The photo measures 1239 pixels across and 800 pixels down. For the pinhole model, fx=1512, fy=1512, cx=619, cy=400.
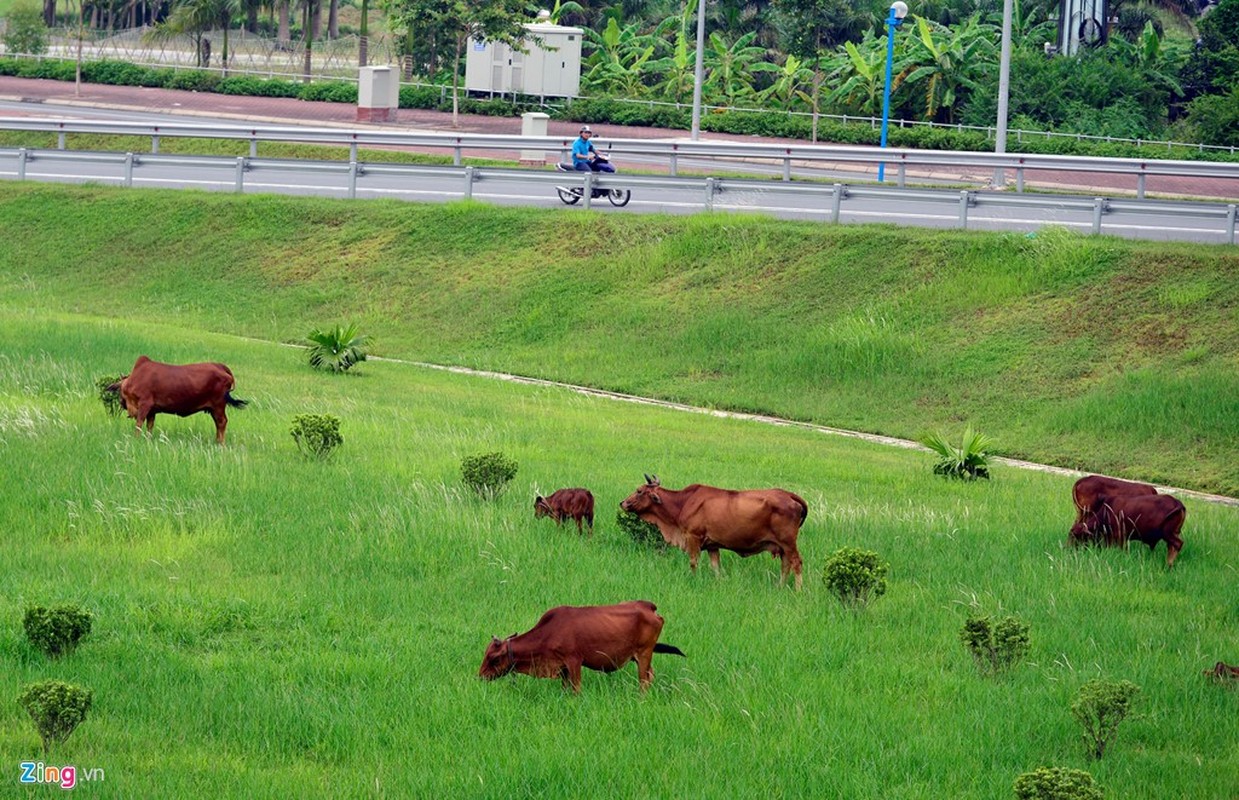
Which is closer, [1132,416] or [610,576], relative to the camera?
[610,576]

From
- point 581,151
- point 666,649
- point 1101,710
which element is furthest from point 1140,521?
point 581,151

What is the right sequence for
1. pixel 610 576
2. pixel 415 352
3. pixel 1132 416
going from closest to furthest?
pixel 610 576, pixel 1132 416, pixel 415 352

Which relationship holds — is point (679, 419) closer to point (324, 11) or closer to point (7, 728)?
point (7, 728)

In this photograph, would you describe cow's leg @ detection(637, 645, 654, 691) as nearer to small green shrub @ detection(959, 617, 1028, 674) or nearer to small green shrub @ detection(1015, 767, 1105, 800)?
small green shrub @ detection(959, 617, 1028, 674)

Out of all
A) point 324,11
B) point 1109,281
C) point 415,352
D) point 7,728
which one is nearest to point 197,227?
point 415,352

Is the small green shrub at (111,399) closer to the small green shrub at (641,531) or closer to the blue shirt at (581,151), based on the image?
the small green shrub at (641,531)

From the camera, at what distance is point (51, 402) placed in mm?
16828

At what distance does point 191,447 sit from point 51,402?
2978 millimetres

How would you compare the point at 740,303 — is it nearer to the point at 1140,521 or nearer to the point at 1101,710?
the point at 1140,521

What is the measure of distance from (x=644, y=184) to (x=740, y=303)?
6.09 meters

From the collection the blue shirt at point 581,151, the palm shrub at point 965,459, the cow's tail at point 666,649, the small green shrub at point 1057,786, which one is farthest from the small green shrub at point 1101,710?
the blue shirt at point 581,151

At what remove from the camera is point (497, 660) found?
9047 mm

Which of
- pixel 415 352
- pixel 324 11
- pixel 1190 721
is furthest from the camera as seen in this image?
pixel 324 11

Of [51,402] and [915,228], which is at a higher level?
[915,228]
